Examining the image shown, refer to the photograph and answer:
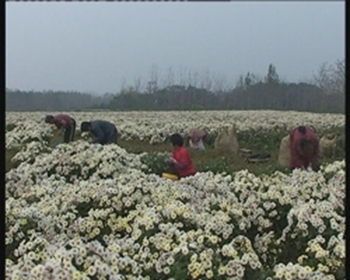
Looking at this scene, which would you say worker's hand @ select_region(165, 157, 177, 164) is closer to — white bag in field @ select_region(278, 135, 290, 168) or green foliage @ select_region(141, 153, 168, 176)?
green foliage @ select_region(141, 153, 168, 176)

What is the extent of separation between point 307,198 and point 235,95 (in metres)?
32.6

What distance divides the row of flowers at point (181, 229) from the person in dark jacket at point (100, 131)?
4785mm

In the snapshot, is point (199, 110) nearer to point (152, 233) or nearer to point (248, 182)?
point (248, 182)

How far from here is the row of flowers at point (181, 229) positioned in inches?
142

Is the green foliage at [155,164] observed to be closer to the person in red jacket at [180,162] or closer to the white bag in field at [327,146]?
the person in red jacket at [180,162]

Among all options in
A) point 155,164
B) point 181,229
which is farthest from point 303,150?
point 181,229

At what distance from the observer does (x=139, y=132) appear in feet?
67.9

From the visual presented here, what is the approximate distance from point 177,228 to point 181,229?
6 cm

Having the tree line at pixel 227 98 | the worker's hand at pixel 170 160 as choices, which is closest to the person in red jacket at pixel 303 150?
the worker's hand at pixel 170 160

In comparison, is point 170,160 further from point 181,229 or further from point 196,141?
point 196,141

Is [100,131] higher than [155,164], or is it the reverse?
[100,131]

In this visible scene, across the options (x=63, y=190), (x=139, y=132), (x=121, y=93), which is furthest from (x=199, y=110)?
(x=63, y=190)

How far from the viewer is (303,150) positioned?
10.8m

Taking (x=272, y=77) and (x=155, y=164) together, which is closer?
(x=155, y=164)
